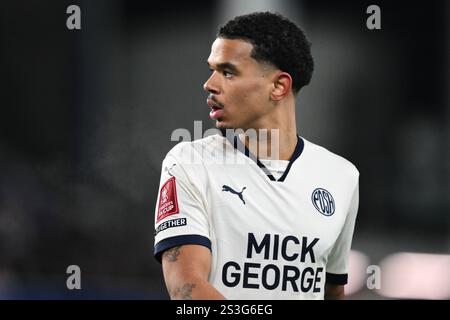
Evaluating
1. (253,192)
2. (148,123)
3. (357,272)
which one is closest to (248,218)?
(253,192)

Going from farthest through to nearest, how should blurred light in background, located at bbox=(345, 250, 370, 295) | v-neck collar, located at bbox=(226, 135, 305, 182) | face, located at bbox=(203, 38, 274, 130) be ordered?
blurred light in background, located at bbox=(345, 250, 370, 295) → v-neck collar, located at bbox=(226, 135, 305, 182) → face, located at bbox=(203, 38, 274, 130)

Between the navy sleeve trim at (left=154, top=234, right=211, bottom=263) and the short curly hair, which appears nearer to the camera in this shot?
the navy sleeve trim at (left=154, top=234, right=211, bottom=263)

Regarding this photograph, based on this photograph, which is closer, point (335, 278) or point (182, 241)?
point (182, 241)

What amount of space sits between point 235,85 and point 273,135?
33cm

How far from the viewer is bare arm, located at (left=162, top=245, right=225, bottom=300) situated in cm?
307

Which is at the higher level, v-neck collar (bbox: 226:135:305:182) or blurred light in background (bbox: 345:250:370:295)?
v-neck collar (bbox: 226:135:305:182)

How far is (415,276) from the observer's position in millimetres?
7988

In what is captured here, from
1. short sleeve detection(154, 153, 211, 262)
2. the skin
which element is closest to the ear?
the skin

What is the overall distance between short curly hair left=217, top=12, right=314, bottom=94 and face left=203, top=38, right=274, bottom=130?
4cm

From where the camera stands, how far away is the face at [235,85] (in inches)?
135

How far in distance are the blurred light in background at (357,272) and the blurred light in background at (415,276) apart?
20cm

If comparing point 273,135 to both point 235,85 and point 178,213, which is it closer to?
point 235,85

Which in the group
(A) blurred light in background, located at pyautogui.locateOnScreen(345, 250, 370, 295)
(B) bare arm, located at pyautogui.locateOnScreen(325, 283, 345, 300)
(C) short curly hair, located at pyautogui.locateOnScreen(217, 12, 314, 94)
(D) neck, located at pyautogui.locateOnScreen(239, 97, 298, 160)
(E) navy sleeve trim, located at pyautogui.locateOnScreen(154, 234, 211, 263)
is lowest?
(A) blurred light in background, located at pyautogui.locateOnScreen(345, 250, 370, 295)

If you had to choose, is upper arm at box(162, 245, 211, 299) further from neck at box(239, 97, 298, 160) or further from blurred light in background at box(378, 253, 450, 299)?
blurred light in background at box(378, 253, 450, 299)
